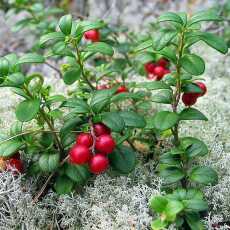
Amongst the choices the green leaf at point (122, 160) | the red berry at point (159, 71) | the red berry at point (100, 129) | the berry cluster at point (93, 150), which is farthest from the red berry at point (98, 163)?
the red berry at point (159, 71)

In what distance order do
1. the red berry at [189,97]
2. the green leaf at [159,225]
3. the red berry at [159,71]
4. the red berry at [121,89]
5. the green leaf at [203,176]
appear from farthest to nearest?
the red berry at [159,71]
the red berry at [121,89]
the red berry at [189,97]
the green leaf at [203,176]
the green leaf at [159,225]

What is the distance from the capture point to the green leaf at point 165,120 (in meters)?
1.99

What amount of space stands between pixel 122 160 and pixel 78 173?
211 millimetres

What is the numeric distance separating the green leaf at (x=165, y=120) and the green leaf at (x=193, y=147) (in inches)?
5.7

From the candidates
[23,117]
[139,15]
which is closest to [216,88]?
[23,117]

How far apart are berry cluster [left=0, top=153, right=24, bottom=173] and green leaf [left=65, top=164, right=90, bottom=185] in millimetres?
239

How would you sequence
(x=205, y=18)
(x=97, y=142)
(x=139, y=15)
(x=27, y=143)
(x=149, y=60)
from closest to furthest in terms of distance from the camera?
(x=97, y=142), (x=205, y=18), (x=27, y=143), (x=149, y=60), (x=139, y=15)

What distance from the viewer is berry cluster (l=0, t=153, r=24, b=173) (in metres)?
2.12

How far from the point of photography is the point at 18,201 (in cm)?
203

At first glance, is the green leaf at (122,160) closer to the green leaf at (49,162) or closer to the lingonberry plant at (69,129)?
the lingonberry plant at (69,129)

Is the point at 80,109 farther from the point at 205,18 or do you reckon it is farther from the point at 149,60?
the point at 149,60

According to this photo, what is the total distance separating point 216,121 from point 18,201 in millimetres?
1315

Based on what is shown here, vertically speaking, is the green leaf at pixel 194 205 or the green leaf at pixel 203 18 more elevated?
the green leaf at pixel 203 18

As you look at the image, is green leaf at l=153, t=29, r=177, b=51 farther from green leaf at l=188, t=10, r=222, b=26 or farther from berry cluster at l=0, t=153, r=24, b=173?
berry cluster at l=0, t=153, r=24, b=173
